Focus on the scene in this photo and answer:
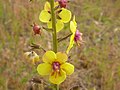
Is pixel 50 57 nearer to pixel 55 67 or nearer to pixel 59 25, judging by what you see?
pixel 55 67

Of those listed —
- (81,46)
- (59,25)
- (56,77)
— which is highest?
(59,25)

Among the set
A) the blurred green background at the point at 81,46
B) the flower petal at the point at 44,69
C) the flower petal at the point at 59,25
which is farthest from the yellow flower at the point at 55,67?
the blurred green background at the point at 81,46

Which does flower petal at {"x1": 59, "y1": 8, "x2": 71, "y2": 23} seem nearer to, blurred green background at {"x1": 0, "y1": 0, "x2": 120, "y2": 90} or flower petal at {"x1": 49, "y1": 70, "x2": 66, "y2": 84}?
flower petal at {"x1": 49, "y1": 70, "x2": 66, "y2": 84}

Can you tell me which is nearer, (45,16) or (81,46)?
(45,16)

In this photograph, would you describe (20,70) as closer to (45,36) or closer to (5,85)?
(5,85)

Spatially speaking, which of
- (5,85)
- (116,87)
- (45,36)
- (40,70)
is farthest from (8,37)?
(40,70)

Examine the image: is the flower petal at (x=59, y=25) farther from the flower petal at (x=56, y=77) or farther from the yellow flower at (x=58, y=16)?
the flower petal at (x=56, y=77)

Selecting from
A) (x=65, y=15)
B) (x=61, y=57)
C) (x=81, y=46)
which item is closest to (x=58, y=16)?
(x=65, y=15)
